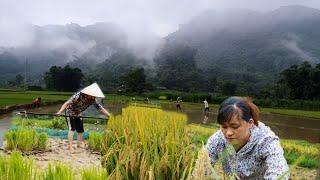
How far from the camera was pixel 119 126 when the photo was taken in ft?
14.6

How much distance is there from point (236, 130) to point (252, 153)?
22cm

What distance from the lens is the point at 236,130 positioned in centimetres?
240

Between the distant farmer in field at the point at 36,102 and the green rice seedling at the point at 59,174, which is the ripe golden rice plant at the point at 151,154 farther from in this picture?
the distant farmer in field at the point at 36,102

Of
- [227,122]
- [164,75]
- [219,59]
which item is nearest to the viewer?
[227,122]

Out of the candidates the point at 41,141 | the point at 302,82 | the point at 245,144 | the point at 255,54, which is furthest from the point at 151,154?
the point at 255,54

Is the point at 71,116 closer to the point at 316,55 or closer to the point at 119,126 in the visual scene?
the point at 119,126

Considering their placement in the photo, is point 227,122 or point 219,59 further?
point 219,59

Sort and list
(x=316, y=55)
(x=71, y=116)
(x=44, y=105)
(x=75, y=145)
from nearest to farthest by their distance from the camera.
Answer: (x=71, y=116)
(x=75, y=145)
(x=44, y=105)
(x=316, y=55)

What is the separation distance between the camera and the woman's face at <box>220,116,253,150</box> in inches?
93.1

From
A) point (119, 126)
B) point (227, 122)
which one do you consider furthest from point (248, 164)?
point (119, 126)

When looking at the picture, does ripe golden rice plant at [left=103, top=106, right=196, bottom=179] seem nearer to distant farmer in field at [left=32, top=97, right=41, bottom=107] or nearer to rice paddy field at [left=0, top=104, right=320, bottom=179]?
rice paddy field at [left=0, top=104, right=320, bottom=179]

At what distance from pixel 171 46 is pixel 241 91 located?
269 ft

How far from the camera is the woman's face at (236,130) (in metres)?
2.37

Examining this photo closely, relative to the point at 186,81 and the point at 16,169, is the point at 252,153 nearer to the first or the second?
the point at 16,169
